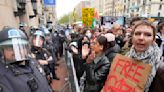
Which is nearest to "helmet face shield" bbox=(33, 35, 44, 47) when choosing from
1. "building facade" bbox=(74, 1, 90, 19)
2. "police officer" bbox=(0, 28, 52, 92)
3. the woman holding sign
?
"police officer" bbox=(0, 28, 52, 92)

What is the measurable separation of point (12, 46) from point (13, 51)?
0.17 ft

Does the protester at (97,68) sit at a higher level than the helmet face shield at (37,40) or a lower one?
lower

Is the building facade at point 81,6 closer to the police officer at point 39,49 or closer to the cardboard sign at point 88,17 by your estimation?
the cardboard sign at point 88,17

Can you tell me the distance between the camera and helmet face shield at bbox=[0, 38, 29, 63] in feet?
7.27

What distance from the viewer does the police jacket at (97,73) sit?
2.90 meters

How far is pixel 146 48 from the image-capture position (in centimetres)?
219

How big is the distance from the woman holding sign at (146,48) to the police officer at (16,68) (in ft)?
2.90

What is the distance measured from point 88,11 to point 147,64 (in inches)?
285

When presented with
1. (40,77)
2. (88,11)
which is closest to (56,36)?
(88,11)

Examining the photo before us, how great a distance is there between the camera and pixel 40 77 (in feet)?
7.95

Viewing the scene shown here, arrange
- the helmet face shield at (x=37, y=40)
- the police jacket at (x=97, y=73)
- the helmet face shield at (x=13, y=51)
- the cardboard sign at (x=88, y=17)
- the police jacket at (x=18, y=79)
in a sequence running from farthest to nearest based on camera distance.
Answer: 1. the cardboard sign at (x=88, y=17)
2. the helmet face shield at (x=37, y=40)
3. the police jacket at (x=97, y=73)
4. the helmet face shield at (x=13, y=51)
5. the police jacket at (x=18, y=79)

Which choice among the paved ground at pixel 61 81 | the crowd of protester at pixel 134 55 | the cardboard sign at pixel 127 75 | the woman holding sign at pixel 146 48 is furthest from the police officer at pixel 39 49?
the woman holding sign at pixel 146 48

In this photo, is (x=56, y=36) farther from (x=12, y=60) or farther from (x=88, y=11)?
(x=12, y=60)

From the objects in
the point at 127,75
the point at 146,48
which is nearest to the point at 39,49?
the point at 127,75
